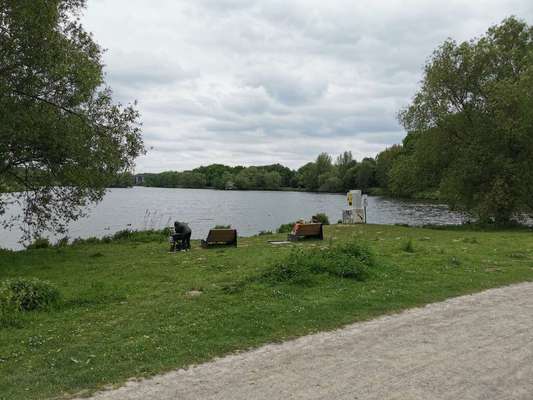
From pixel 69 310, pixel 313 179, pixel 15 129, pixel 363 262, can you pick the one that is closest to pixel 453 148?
pixel 363 262

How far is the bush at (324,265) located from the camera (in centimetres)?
946

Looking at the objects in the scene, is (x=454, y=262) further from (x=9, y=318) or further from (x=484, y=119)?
(x=484, y=119)

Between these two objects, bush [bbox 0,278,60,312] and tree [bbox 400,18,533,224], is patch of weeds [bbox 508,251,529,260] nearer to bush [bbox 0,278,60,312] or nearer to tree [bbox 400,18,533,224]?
bush [bbox 0,278,60,312]

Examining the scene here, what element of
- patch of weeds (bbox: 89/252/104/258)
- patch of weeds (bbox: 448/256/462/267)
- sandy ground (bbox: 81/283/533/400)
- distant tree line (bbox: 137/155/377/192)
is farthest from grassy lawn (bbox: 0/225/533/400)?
distant tree line (bbox: 137/155/377/192)

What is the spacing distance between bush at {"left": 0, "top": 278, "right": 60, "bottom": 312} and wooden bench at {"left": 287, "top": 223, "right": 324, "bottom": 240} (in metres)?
11.5

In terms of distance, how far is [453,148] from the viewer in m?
31.5

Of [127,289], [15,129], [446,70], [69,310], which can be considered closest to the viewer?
[69,310]

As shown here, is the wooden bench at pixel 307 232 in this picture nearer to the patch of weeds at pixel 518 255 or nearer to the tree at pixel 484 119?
the patch of weeds at pixel 518 255

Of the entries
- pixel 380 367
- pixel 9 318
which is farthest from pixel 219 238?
pixel 380 367

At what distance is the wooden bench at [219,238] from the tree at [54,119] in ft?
13.0

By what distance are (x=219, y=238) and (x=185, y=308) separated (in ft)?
33.7

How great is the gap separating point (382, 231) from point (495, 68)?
50.5 ft

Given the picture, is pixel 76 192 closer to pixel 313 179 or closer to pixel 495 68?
pixel 495 68

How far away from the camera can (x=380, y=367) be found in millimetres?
5164
